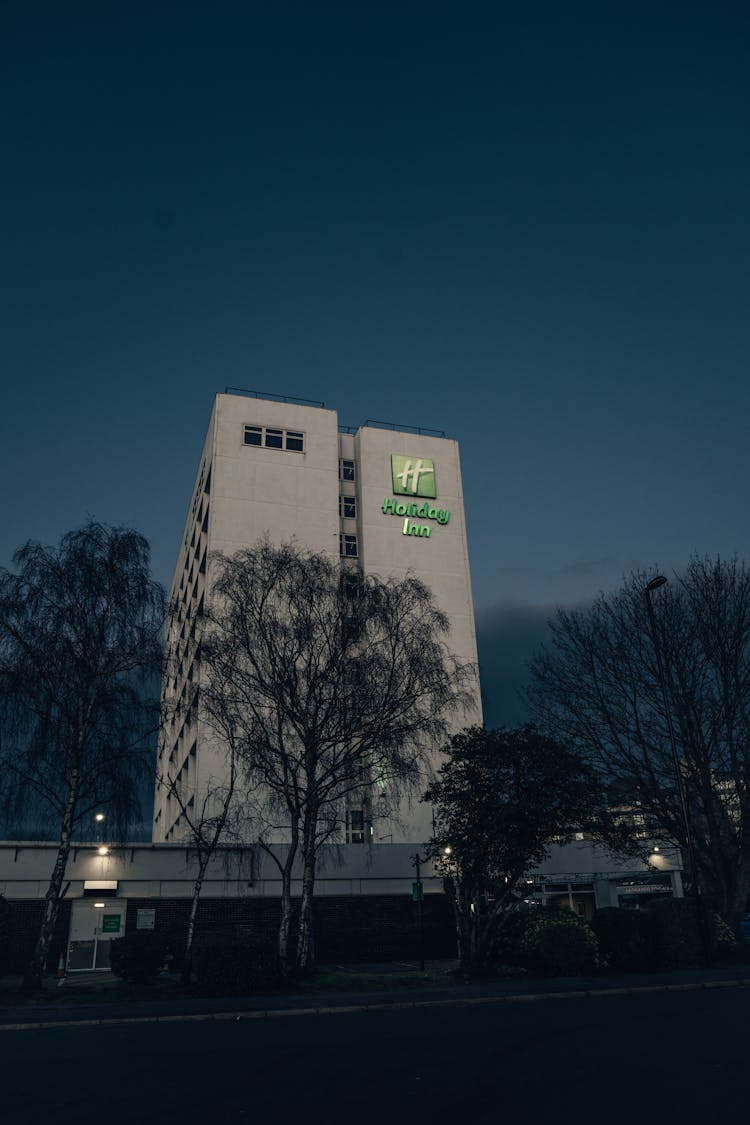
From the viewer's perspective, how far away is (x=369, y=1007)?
1977cm

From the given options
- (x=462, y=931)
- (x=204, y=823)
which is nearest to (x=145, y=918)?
(x=204, y=823)


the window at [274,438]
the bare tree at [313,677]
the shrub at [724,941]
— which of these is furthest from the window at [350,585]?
the window at [274,438]

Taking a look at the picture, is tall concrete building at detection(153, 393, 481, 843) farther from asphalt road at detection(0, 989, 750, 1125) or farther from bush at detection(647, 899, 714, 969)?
asphalt road at detection(0, 989, 750, 1125)

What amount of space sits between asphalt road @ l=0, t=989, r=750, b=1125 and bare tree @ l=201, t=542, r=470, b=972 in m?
9.04

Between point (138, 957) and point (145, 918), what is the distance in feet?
29.7

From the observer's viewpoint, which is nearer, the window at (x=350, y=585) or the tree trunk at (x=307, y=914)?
the tree trunk at (x=307, y=914)

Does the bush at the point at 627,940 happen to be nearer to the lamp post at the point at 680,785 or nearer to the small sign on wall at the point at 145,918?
the lamp post at the point at 680,785

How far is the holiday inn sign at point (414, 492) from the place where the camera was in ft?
179

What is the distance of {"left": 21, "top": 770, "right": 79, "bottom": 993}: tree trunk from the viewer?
21703mm

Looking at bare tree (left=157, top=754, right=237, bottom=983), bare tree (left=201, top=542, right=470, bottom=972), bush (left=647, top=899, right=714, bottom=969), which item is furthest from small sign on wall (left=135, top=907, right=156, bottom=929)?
bush (left=647, top=899, right=714, bottom=969)

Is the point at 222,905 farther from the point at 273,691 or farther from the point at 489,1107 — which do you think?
the point at 489,1107

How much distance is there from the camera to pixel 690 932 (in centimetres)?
2659

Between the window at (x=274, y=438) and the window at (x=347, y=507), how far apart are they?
4.42m

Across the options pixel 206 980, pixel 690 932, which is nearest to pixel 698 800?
pixel 690 932
